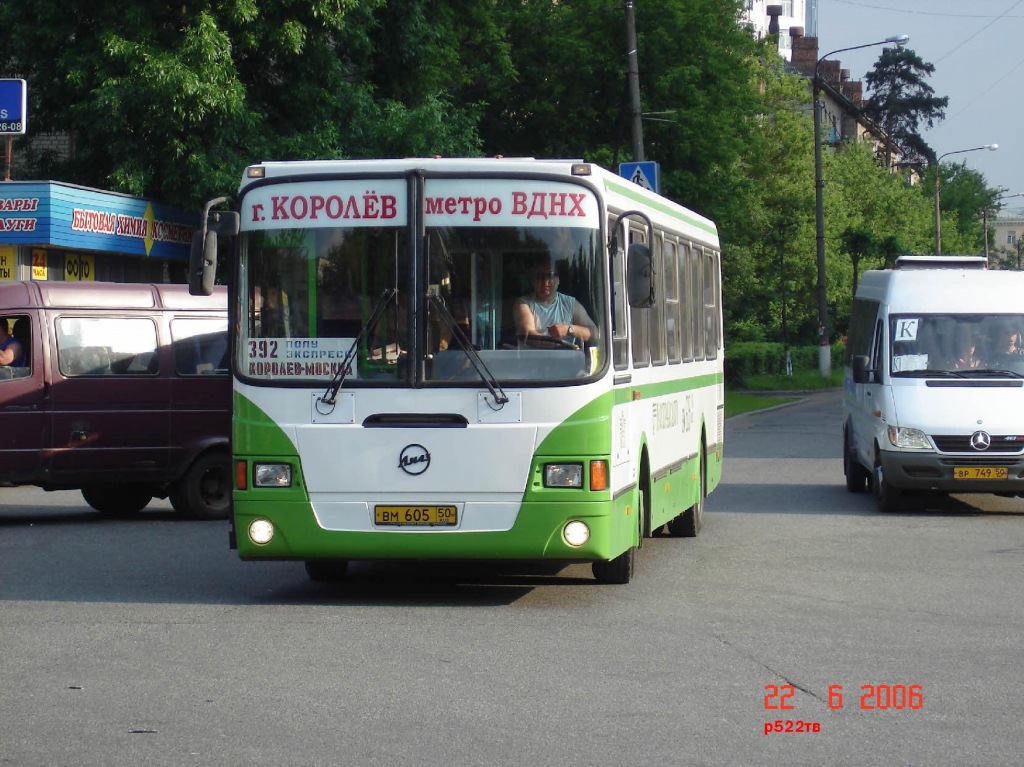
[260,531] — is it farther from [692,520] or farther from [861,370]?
[861,370]

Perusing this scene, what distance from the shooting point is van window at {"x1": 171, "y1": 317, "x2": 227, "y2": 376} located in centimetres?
1761

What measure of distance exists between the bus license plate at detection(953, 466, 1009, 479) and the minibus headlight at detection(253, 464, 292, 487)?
855cm

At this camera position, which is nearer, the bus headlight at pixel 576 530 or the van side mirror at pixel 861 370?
the bus headlight at pixel 576 530

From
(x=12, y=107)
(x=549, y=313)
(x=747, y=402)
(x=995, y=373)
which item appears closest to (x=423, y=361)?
(x=549, y=313)

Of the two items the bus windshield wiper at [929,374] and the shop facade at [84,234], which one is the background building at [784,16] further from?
the bus windshield wiper at [929,374]

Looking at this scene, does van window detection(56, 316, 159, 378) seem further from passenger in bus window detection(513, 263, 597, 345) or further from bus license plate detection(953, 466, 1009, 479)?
bus license plate detection(953, 466, 1009, 479)

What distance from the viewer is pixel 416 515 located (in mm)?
10656

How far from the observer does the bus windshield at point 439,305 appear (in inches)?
419

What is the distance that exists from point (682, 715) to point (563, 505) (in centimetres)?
330

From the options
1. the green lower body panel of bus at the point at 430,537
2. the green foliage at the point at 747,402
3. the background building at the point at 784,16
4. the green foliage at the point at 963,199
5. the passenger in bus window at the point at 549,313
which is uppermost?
the background building at the point at 784,16

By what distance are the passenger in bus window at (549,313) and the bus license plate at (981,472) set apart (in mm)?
7603

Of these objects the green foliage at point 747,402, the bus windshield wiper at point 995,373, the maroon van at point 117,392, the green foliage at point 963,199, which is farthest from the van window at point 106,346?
the green foliage at point 963,199
